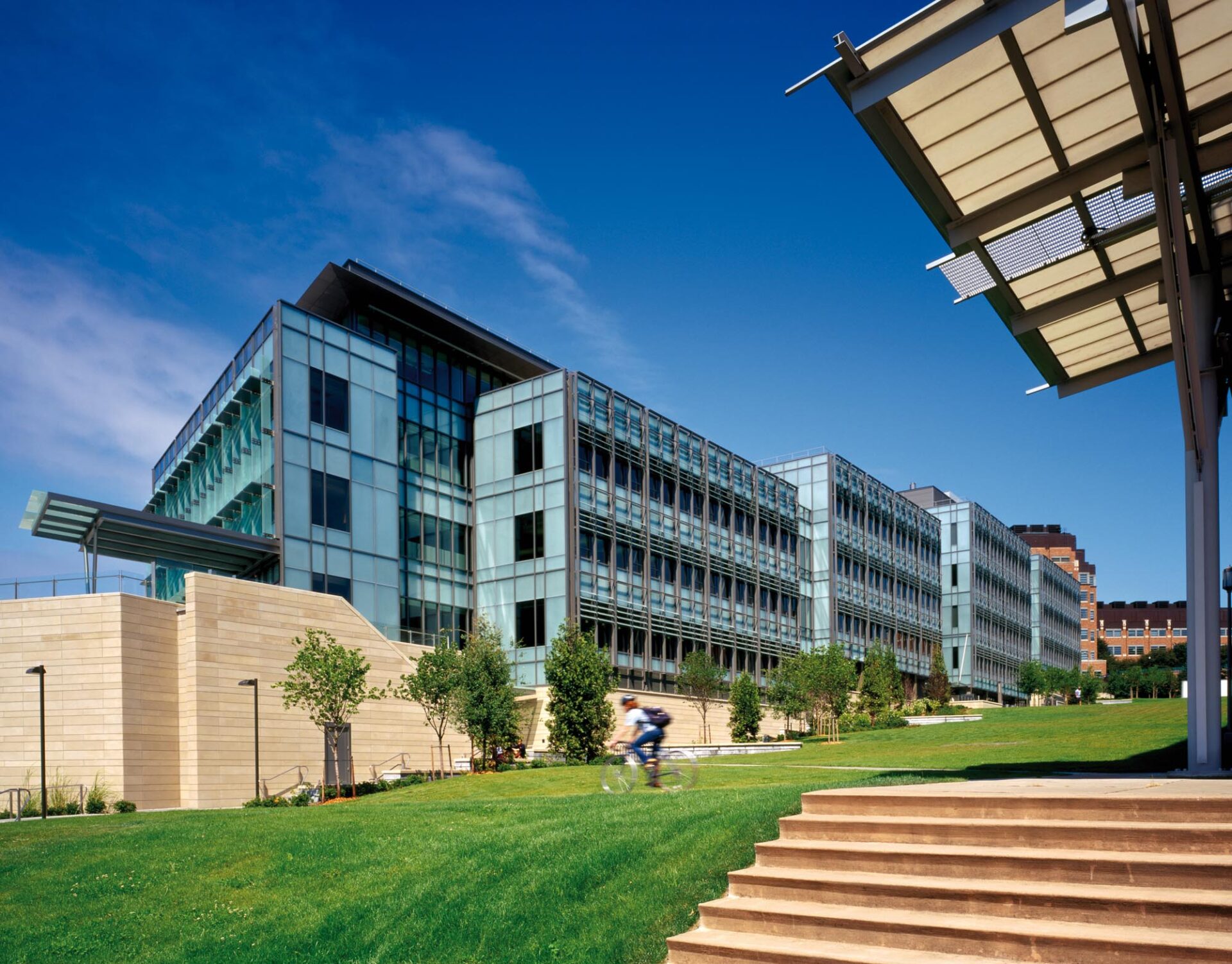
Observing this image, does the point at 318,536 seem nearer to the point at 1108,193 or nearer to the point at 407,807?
the point at 407,807

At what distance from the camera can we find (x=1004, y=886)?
25.0 feet

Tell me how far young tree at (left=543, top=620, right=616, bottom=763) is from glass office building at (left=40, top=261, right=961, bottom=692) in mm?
6232

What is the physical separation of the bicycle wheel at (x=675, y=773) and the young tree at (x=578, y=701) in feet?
74.3

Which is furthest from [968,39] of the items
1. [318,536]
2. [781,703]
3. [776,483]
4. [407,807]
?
[776,483]

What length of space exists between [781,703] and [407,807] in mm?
35367

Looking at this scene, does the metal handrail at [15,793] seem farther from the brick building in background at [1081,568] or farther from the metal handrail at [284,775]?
the brick building in background at [1081,568]

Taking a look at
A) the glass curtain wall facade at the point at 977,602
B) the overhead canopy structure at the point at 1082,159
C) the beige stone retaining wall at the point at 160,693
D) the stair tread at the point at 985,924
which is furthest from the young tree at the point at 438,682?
the glass curtain wall facade at the point at 977,602

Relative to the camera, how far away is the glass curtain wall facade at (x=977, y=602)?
91.1m

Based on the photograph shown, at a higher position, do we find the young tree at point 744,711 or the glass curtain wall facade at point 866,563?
the glass curtain wall facade at point 866,563

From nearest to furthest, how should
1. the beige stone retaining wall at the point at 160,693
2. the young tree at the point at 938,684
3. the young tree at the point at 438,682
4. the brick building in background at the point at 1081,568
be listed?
the beige stone retaining wall at the point at 160,693 → the young tree at the point at 438,682 → the young tree at the point at 938,684 → the brick building in background at the point at 1081,568

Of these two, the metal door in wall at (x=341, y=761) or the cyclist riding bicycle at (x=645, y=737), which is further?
the metal door in wall at (x=341, y=761)

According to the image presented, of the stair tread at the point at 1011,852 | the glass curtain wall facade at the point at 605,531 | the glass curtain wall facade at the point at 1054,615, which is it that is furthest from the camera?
the glass curtain wall facade at the point at 1054,615

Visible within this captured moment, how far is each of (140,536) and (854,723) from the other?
128 ft

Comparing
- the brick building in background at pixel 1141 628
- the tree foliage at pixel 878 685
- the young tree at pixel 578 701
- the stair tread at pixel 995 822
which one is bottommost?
the brick building in background at pixel 1141 628
